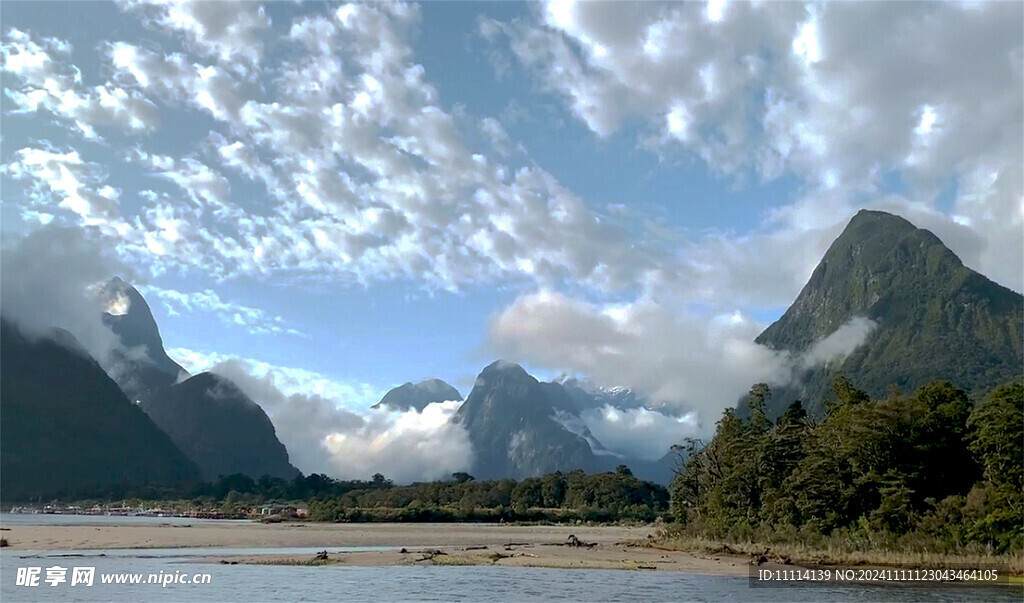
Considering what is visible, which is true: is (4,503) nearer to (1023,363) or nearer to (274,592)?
(274,592)

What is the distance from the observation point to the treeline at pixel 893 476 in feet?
147

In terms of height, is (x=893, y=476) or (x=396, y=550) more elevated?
(x=893, y=476)

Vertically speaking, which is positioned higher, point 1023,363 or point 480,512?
point 1023,363

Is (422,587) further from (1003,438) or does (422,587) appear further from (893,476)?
(1003,438)

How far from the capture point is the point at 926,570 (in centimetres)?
4466

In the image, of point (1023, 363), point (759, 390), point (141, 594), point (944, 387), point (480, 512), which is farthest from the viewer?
point (1023, 363)

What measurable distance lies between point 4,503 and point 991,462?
20910 centimetres

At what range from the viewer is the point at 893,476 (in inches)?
1993

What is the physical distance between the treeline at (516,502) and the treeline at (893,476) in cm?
7537

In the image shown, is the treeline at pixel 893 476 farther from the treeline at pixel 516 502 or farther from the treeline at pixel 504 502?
the treeline at pixel 516 502

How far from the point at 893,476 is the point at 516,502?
108 m

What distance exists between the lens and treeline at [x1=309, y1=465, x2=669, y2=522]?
13512 centimetres

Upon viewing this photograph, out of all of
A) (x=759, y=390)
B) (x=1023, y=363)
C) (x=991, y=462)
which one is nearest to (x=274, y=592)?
(x=991, y=462)

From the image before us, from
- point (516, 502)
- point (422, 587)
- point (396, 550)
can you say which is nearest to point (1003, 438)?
point (422, 587)
